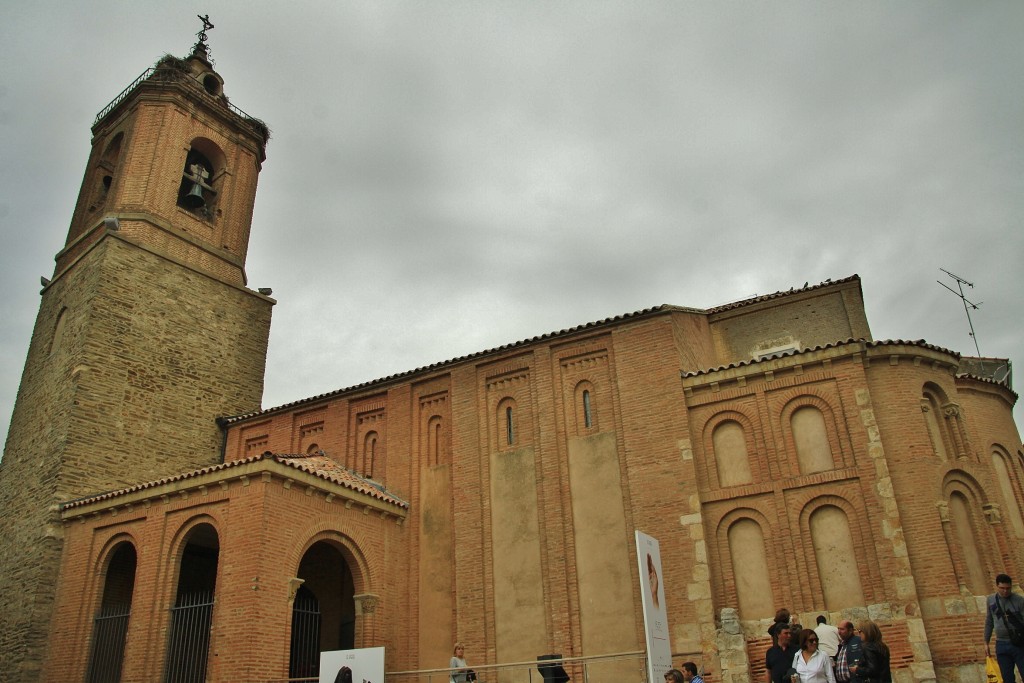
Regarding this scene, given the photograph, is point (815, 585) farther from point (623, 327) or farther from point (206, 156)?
point (206, 156)

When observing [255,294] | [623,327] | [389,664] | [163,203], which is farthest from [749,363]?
Answer: [163,203]

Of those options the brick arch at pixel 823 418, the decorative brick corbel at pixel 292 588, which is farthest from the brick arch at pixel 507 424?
the brick arch at pixel 823 418

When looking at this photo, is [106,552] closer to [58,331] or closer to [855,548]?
[58,331]

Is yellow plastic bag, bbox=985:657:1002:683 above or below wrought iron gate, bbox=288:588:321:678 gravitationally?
below

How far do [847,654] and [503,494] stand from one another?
10.4 meters

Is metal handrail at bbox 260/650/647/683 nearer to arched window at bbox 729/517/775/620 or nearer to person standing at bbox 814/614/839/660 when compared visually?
arched window at bbox 729/517/775/620

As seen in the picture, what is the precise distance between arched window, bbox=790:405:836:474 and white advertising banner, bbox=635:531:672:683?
13.5 feet

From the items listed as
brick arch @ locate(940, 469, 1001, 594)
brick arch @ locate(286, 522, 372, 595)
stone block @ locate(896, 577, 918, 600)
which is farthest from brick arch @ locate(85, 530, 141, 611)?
brick arch @ locate(940, 469, 1001, 594)

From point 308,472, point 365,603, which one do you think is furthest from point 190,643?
point 308,472

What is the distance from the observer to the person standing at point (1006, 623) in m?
8.51

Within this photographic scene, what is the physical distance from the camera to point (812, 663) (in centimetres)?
825

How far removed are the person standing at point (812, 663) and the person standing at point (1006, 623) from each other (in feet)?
6.76

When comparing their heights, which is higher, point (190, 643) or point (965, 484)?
point (965, 484)

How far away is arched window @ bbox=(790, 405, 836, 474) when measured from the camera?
1525 centimetres
